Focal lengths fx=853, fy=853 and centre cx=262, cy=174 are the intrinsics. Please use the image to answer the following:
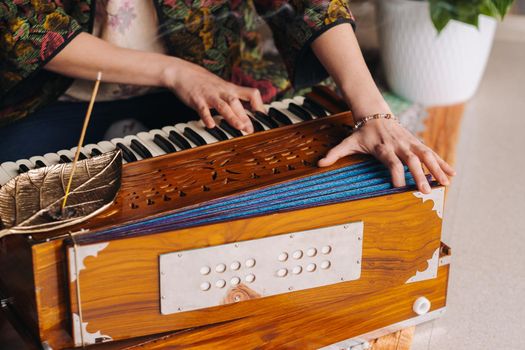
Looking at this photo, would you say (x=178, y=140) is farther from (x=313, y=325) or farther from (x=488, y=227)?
(x=488, y=227)

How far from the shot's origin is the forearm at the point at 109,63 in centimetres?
159

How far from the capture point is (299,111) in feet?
5.14

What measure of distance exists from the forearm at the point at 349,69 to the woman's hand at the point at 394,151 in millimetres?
58

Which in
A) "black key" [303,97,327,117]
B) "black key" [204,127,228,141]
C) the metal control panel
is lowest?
the metal control panel

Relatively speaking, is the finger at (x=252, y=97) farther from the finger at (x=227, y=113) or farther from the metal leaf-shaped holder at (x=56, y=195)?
the metal leaf-shaped holder at (x=56, y=195)

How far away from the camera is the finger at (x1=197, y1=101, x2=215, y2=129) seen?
1.51m

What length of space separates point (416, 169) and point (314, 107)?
0.31 meters

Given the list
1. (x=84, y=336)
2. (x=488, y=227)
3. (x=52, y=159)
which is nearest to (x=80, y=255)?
(x=84, y=336)

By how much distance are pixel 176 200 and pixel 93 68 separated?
477 millimetres

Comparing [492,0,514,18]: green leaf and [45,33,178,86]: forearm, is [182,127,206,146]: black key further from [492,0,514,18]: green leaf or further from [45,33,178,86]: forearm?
[492,0,514,18]: green leaf

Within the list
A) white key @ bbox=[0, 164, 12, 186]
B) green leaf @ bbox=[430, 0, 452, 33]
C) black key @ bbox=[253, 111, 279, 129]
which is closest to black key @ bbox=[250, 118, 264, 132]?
black key @ bbox=[253, 111, 279, 129]

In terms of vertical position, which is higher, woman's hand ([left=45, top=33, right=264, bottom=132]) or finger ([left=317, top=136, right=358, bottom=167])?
woman's hand ([left=45, top=33, right=264, bottom=132])

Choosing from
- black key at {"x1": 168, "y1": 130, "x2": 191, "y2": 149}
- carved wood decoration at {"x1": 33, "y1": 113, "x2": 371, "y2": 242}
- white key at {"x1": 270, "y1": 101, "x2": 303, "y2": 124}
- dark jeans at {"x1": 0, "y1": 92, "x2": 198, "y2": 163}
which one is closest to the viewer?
carved wood decoration at {"x1": 33, "y1": 113, "x2": 371, "y2": 242}

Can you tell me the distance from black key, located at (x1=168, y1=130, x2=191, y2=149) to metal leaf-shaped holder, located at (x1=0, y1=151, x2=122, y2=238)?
14 centimetres
